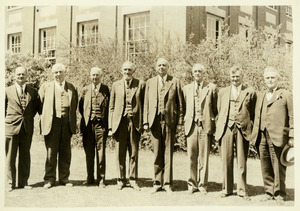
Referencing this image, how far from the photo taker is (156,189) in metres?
4.37

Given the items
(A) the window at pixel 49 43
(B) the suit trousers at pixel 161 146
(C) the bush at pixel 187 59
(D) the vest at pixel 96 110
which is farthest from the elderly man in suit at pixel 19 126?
(A) the window at pixel 49 43

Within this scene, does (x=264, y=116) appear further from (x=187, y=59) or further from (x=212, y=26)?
(x=212, y=26)

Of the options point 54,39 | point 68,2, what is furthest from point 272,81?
point 54,39

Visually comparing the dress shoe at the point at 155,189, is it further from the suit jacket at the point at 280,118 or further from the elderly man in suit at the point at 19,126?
the elderly man in suit at the point at 19,126

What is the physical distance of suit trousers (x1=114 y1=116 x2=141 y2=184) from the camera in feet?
14.7

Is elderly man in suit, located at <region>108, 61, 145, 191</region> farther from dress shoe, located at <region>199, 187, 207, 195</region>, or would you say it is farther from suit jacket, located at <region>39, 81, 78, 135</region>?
dress shoe, located at <region>199, 187, 207, 195</region>

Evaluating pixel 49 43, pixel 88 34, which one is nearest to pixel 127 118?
pixel 88 34

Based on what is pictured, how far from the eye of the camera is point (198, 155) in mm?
4387

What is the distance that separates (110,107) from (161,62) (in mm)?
926

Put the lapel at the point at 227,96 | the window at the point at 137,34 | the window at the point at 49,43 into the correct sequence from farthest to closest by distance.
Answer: the window at the point at 49,43 → the window at the point at 137,34 → the lapel at the point at 227,96

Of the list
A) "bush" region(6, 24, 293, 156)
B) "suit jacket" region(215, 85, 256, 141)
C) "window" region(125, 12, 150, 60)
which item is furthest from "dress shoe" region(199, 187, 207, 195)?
"window" region(125, 12, 150, 60)

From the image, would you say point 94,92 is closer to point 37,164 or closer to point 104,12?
point 37,164

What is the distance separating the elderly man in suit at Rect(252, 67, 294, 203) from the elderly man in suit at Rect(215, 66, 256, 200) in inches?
4.4

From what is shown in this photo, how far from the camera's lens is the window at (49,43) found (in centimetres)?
910
